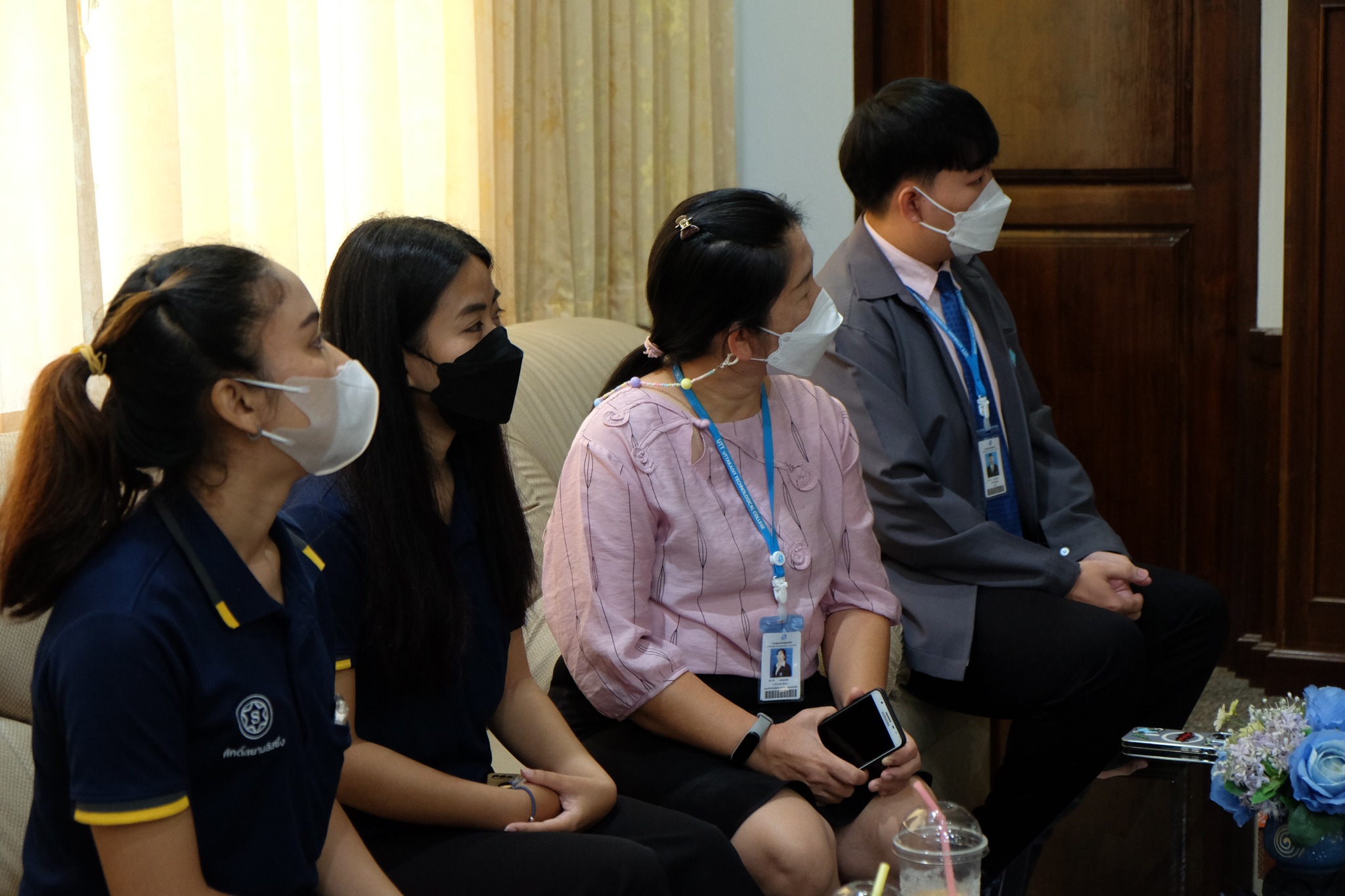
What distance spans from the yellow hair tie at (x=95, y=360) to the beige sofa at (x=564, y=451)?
65 cm

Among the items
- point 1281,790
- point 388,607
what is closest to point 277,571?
point 388,607

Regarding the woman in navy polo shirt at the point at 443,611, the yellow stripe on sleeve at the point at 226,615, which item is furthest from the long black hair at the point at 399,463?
the yellow stripe on sleeve at the point at 226,615

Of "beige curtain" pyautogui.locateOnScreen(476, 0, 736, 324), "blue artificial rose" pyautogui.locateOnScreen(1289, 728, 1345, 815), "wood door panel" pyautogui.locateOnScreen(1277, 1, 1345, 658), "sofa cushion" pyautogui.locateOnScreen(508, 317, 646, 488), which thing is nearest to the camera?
"blue artificial rose" pyautogui.locateOnScreen(1289, 728, 1345, 815)

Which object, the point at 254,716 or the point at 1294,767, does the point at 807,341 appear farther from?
the point at 254,716

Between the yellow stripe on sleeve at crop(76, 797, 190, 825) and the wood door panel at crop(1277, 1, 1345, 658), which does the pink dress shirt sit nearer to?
the yellow stripe on sleeve at crop(76, 797, 190, 825)

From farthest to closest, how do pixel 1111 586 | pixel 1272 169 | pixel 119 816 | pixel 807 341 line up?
pixel 1272 169 < pixel 1111 586 < pixel 807 341 < pixel 119 816

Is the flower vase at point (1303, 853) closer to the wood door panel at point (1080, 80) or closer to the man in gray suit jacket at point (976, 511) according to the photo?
the man in gray suit jacket at point (976, 511)

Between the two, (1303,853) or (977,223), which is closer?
(1303,853)

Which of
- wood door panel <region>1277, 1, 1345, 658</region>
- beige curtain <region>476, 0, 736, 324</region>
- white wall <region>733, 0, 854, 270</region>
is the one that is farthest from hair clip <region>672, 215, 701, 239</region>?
wood door panel <region>1277, 1, 1345, 658</region>

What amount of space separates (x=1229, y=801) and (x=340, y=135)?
1.99m

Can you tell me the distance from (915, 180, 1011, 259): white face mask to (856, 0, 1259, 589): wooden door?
4.15 ft

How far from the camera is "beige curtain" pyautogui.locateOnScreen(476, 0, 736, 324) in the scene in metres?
2.98

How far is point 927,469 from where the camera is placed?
7.81ft

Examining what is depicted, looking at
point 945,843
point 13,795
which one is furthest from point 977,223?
point 13,795
